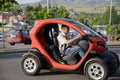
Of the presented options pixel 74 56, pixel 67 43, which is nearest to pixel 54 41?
pixel 67 43

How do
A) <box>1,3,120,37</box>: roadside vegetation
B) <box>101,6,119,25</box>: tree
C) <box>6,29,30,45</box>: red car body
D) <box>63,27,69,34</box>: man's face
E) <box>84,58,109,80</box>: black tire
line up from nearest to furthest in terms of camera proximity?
1. <box>84,58,109,80</box>: black tire
2. <box>63,27,69,34</box>: man's face
3. <box>6,29,30,45</box>: red car body
4. <box>1,3,120,37</box>: roadside vegetation
5. <box>101,6,119,25</box>: tree

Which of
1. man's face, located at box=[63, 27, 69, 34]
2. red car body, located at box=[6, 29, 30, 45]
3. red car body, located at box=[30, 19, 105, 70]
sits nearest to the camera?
red car body, located at box=[30, 19, 105, 70]

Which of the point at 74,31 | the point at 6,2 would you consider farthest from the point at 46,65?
the point at 6,2

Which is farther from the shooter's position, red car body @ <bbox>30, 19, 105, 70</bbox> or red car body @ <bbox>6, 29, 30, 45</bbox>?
red car body @ <bbox>6, 29, 30, 45</bbox>

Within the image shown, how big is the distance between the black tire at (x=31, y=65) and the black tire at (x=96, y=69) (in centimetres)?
142

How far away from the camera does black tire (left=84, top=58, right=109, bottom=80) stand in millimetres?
9945

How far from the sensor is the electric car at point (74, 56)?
33.1 ft

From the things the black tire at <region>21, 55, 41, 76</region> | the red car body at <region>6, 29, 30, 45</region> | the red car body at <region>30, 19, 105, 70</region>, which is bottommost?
the red car body at <region>6, 29, 30, 45</region>

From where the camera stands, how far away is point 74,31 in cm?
1091

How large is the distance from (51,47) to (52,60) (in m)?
0.41

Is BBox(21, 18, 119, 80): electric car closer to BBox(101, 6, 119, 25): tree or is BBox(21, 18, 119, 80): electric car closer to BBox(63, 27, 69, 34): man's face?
BBox(63, 27, 69, 34): man's face

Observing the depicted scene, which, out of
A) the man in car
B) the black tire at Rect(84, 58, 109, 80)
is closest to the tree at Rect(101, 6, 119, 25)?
the man in car

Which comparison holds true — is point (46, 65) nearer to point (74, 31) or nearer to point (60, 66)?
point (60, 66)

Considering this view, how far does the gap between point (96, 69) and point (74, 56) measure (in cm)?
78
